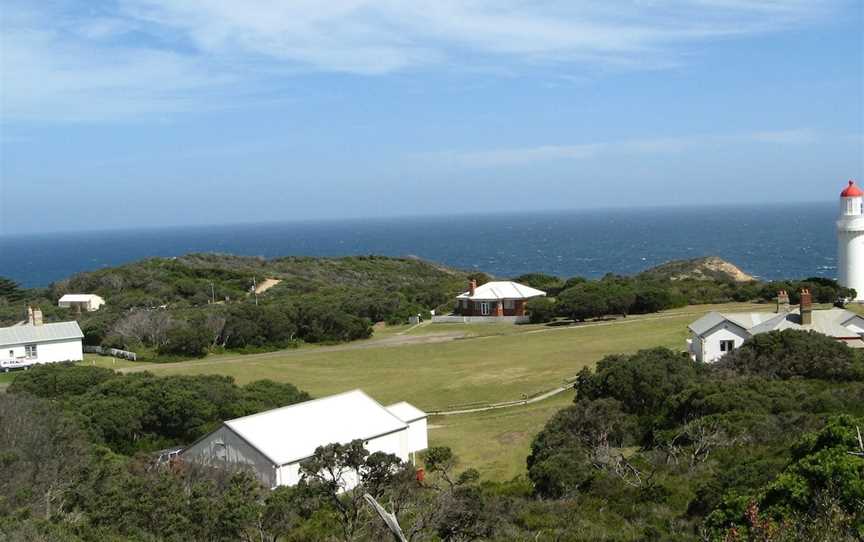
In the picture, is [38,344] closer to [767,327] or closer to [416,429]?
[416,429]

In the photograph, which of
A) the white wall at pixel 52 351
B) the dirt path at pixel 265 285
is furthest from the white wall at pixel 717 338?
the dirt path at pixel 265 285

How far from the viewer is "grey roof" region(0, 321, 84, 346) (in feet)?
132

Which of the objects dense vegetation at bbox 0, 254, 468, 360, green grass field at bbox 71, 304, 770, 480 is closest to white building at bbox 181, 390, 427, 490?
green grass field at bbox 71, 304, 770, 480

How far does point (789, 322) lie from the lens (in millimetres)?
30094

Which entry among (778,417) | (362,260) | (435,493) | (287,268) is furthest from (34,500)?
(362,260)

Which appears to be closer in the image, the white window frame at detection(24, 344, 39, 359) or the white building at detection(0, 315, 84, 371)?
the white building at detection(0, 315, 84, 371)

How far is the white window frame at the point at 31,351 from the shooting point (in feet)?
133

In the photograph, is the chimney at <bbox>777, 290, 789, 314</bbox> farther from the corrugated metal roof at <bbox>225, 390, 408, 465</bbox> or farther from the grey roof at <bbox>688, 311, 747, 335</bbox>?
the corrugated metal roof at <bbox>225, 390, 408, 465</bbox>

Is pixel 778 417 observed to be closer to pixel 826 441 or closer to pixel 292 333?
pixel 826 441

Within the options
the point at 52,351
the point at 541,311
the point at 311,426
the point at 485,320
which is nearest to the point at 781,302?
the point at 541,311

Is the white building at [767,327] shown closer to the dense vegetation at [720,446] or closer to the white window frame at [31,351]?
the dense vegetation at [720,446]

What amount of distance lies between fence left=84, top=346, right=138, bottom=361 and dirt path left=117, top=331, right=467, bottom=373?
2371 mm

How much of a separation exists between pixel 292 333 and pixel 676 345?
21391 millimetres

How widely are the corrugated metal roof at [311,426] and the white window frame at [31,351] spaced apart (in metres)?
23.4
